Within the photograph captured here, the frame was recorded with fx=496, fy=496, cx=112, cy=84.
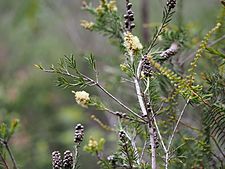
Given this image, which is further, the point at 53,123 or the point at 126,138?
the point at 53,123

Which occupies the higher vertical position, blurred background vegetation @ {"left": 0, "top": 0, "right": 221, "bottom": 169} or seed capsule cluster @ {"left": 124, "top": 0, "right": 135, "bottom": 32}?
blurred background vegetation @ {"left": 0, "top": 0, "right": 221, "bottom": 169}

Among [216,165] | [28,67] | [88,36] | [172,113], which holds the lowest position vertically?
[216,165]

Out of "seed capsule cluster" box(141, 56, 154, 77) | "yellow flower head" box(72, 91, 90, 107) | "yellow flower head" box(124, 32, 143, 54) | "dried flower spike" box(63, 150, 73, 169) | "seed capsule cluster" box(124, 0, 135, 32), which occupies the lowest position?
"dried flower spike" box(63, 150, 73, 169)

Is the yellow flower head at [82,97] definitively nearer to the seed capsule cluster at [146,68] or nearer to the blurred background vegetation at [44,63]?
the seed capsule cluster at [146,68]

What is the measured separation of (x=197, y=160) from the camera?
41.9 inches

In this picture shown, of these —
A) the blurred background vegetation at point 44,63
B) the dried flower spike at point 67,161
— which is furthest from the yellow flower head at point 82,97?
the blurred background vegetation at point 44,63

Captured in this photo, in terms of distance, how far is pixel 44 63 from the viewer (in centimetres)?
441

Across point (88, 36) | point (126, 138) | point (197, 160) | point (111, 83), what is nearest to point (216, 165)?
point (197, 160)

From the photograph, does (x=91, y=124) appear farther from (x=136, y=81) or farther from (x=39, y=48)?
(x=136, y=81)

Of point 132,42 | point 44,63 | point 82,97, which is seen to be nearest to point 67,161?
point 82,97

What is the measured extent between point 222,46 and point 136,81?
0.51m

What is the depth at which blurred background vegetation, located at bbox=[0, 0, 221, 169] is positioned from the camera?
11.2ft

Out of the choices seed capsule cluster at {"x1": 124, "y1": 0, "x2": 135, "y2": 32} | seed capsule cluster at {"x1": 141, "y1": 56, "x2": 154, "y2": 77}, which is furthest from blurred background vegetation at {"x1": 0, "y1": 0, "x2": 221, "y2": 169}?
seed capsule cluster at {"x1": 141, "y1": 56, "x2": 154, "y2": 77}

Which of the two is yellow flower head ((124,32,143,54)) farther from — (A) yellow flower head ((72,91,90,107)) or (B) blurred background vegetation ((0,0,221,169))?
(B) blurred background vegetation ((0,0,221,169))
